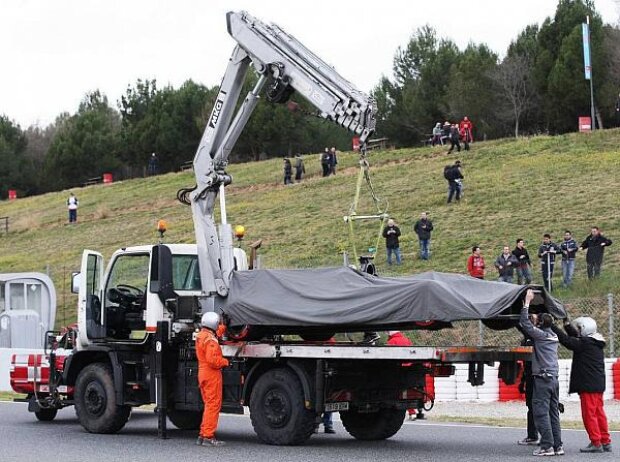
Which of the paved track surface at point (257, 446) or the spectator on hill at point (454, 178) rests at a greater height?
the spectator on hill at point (454, 178)

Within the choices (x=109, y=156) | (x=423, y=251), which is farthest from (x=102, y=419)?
(x=109, y=156)

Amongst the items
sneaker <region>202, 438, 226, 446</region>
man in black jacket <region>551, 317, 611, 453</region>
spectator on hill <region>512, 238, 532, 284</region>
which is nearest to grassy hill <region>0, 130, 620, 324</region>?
spectator on hill <region>512, 238, 532, 284</region>

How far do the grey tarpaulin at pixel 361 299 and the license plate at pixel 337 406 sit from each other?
1.00 m

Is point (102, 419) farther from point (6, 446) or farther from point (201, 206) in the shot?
point (201, 206)

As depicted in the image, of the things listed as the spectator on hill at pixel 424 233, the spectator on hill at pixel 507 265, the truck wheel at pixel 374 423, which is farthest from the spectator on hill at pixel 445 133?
the truck wheel at pixel 374 423

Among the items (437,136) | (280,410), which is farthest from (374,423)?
(437,136)

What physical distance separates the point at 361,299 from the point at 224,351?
211 centimetres

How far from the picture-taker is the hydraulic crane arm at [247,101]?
1541cm

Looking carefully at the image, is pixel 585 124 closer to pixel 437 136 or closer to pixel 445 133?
pixel 445 133

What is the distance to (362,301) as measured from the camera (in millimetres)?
14320

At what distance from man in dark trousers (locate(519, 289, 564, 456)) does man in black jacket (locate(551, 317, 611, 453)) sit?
0.67 ft

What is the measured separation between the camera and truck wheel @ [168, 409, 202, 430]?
17406 millimetres

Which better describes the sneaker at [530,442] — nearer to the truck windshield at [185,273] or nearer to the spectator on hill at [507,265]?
the truck windshield at [185,273]

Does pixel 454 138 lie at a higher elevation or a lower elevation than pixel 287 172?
higher
